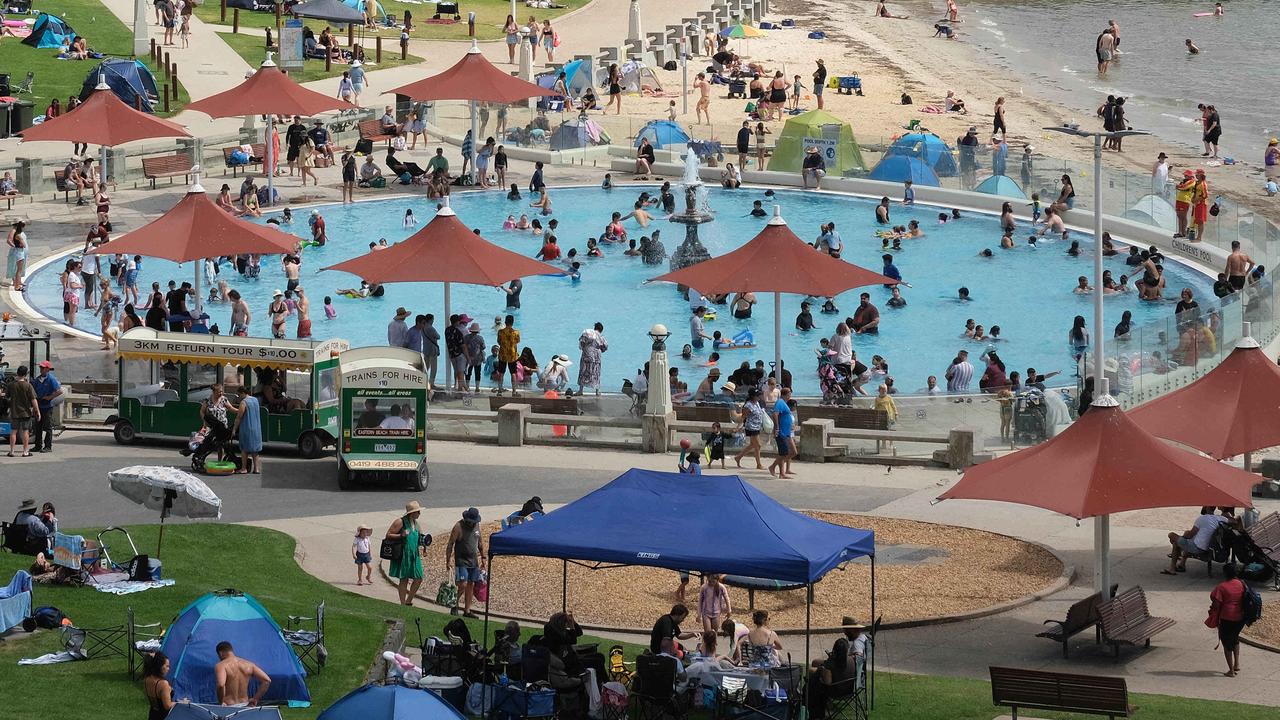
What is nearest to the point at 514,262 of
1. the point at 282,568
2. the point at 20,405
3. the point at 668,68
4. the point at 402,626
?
the point at 20,405

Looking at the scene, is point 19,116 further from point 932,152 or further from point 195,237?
point 932,152

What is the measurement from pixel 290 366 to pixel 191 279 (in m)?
15.7

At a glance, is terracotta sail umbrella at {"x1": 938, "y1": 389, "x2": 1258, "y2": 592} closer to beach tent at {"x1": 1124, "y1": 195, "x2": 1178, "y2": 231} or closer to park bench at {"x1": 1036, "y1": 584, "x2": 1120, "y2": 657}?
park bench at {"x1": 1036, "y1": 584, "x2": 1120, "y2": 657}

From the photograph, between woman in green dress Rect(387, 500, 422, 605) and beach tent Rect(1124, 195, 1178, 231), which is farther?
beach tent Rect(1124, 195, 1178, 231)

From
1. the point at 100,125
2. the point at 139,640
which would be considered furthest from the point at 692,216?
the point at 139,640

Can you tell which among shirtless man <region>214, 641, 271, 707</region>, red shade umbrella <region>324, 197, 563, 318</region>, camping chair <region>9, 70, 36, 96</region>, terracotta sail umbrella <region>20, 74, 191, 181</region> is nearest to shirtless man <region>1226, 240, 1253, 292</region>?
red shade umbrella <region>324, 197, 563, 318</region>

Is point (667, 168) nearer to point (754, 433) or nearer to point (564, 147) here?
point (564, 147)

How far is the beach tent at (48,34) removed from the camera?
65500 millimetres

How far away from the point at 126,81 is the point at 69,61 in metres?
8.12

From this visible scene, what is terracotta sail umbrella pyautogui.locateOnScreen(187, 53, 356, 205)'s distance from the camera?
1885 inches

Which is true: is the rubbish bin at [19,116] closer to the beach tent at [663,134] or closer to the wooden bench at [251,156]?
the wooden bench at [251,156]

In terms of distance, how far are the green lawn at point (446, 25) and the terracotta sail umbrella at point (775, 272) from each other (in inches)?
1663

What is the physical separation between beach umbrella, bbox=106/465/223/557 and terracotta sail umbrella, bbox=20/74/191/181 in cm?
2476

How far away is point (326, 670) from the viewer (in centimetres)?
1839
